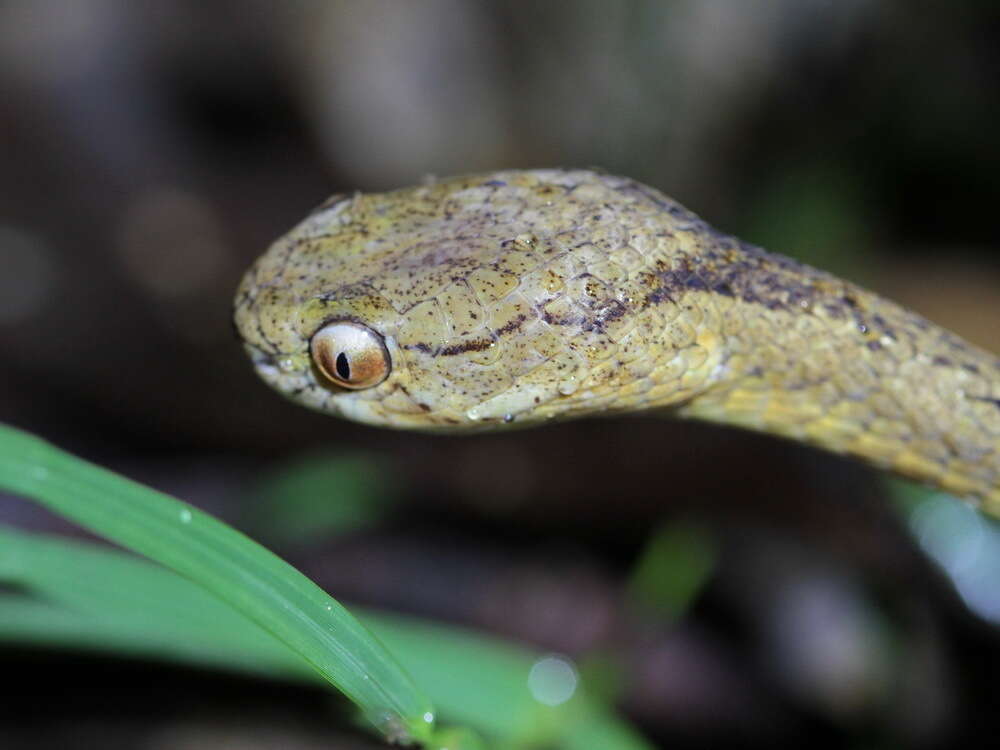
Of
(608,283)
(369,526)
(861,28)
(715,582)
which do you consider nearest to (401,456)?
(369,526)

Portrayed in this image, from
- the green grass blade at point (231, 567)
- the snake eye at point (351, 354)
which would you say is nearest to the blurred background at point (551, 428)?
the snake eye at point (351, 354)

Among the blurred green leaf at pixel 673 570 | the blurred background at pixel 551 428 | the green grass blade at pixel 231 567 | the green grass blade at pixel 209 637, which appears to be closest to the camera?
the green grass blade at pixel 231 567

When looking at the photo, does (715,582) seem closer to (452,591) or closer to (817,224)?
(452,591)

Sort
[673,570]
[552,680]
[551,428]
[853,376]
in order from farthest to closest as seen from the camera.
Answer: [551,428], [673,570], [552,680], [853,376]

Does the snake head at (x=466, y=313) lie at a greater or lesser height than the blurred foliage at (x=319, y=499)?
lesser

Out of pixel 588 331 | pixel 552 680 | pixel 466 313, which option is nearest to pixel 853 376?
pixel 588 331

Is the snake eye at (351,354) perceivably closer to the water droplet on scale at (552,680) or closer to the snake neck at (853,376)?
the snake neck at (853,376)

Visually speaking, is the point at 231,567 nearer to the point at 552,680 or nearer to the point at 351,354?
the point at 351,354
